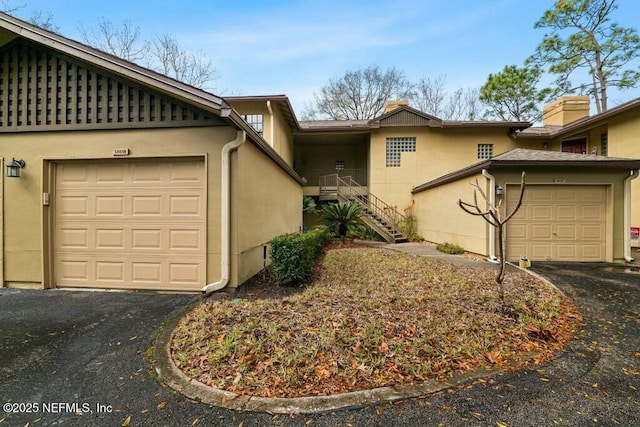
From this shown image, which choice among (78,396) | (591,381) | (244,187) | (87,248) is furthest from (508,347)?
(87,248)

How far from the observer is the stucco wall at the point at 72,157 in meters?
4.95

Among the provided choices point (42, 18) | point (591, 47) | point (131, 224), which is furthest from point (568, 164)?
point (42, 18)

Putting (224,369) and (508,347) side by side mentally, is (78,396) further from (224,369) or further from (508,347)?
(508,347)

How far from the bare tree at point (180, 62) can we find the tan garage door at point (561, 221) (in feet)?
60.6

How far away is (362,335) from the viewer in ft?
10.2

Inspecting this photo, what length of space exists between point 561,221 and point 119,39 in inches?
877

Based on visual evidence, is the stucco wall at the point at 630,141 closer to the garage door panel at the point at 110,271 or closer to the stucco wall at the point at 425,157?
the stucco wall at the point at 425,157

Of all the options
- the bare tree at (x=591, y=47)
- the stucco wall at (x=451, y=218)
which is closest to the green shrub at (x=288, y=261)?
the stucco wall at (x=451, y=218)

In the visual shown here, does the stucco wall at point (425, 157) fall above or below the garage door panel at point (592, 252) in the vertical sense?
above

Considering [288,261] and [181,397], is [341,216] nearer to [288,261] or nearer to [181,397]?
[288,261]

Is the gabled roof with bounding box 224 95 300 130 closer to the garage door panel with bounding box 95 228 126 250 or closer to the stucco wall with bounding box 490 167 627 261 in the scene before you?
the garage door panel with bounding box 95 228 126 250

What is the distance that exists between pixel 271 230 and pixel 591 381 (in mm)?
6233

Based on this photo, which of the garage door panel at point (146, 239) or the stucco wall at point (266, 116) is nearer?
the garage door panel at point (146, 239)

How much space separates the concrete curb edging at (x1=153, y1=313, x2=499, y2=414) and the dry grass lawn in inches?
2.7
